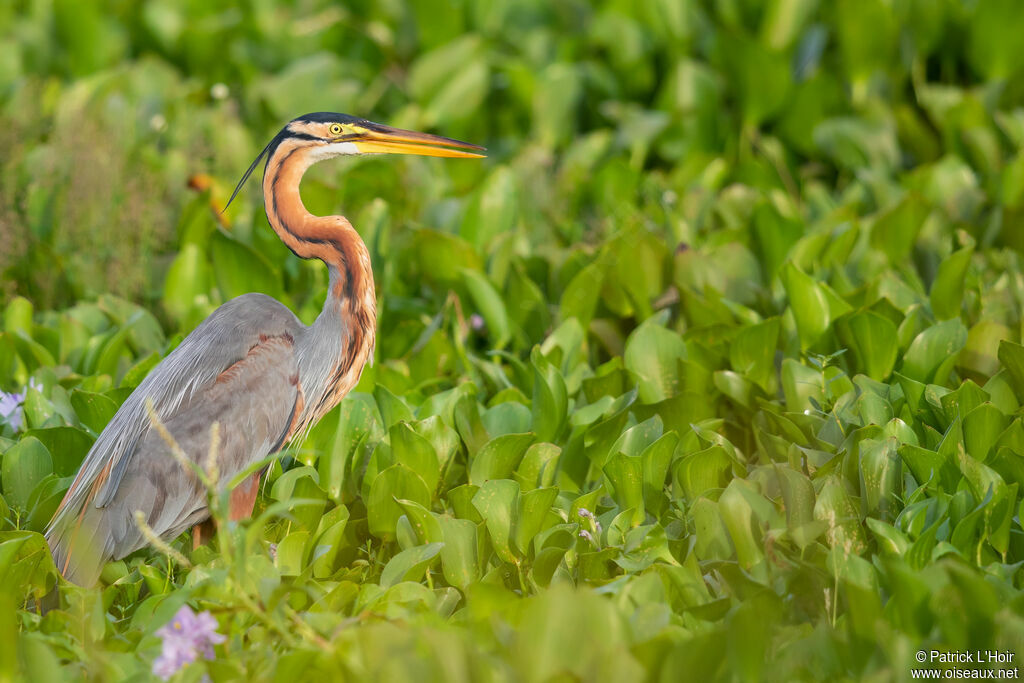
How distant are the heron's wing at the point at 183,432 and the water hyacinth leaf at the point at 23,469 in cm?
19

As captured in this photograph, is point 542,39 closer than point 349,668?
No

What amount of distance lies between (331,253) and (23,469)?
1.12 metres

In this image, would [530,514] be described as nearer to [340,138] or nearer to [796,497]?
[796,497]

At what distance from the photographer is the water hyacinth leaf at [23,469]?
11.2ft

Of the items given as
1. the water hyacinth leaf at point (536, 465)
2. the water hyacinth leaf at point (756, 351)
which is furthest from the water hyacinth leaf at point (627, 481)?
the water hyacinth leaf at point (756, 351)

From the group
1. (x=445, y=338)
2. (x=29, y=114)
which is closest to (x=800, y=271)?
(x=445, y=338)

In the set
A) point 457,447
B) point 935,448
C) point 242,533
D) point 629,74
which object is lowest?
point 935,448

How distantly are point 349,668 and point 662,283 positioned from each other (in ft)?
8.70

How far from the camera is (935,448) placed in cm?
340

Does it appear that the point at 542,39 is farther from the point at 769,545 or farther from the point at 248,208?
the point at 769,545

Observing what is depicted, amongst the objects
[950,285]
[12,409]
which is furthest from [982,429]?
[12,409]

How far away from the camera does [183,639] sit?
2418mm

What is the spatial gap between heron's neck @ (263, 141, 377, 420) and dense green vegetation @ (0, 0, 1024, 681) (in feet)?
0.69

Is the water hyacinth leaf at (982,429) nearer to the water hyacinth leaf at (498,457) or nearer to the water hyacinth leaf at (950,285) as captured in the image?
the water hyacinth leaf at (950,285)
